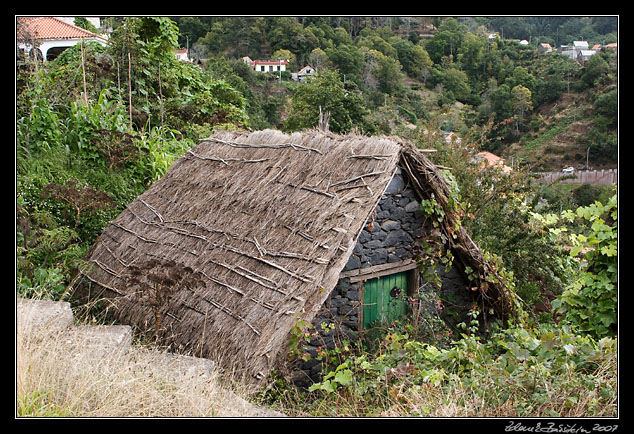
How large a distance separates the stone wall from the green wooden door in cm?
20

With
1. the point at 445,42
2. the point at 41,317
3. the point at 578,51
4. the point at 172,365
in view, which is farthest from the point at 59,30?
the point at 578,51

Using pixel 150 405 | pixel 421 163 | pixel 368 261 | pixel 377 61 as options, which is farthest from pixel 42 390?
pixel 377 61

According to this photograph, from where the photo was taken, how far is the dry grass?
3.66 m

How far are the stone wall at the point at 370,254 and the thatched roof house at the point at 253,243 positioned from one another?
0.90 feet

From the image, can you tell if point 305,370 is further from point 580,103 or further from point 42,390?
point 580,103

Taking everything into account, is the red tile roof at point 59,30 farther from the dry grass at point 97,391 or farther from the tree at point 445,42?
the dry grass at point 97,391

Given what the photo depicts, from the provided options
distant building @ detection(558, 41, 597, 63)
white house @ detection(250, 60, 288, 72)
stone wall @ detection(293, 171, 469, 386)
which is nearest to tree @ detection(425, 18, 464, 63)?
white house @ detection(250, 60, 288, 72)

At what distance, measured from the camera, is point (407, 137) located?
13.9m

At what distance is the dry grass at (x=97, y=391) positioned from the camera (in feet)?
12.0

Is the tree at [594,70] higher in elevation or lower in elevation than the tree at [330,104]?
higher

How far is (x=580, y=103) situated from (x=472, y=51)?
36.2 feet

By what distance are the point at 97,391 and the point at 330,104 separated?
20.7 m

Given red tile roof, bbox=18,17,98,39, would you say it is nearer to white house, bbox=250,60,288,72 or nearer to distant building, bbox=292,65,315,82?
white house, bbox=250,60,288,72

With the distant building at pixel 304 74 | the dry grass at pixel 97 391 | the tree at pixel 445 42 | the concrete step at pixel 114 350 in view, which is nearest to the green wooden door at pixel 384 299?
the concrete step at pixel 114 350
